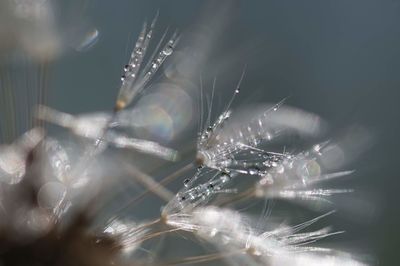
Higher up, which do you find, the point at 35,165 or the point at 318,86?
the point at 318,86

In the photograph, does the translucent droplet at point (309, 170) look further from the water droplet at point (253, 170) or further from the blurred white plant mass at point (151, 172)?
the water droplet at point (253, 170)

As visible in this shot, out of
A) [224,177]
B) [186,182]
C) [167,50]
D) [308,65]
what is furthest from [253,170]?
[308,65]

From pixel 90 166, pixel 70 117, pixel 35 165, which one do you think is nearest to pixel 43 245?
pixel 35 165

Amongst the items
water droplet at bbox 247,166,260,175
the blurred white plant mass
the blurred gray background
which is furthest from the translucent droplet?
the blurred gray background

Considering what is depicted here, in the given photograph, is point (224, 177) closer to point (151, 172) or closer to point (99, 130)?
point (151, 172)

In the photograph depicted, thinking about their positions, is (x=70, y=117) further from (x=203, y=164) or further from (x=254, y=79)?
(x=254, y=79)

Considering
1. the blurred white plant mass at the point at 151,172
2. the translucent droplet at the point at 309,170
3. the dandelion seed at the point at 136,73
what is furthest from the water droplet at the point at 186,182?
the translucent droplet at the point at 309,170

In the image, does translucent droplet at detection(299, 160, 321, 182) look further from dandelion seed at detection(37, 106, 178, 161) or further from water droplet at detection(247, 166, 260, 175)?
dandelion seed at detection(37, 106, 178, 161)
